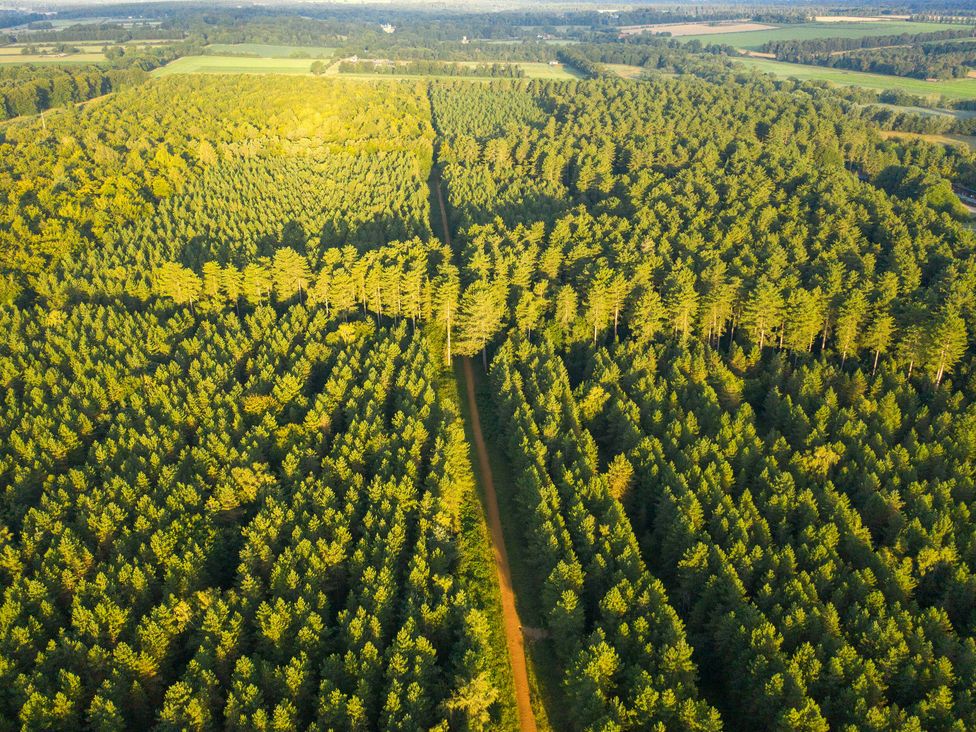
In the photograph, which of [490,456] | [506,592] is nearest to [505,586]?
[506,592]

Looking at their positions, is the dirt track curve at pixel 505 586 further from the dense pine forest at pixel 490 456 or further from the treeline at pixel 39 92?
the treeline at pixel 39 92

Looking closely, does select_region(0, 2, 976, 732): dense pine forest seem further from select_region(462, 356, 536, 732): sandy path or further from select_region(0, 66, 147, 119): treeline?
select_region(0, 66, 147, 119): treeline

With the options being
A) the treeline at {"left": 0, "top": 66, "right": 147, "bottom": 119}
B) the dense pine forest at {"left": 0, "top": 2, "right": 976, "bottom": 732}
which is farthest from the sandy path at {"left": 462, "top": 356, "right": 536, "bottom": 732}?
the treeline at {"left": 0, "top": 66, "right": 147, "bottom": 119}

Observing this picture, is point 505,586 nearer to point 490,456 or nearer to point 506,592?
point 506,592

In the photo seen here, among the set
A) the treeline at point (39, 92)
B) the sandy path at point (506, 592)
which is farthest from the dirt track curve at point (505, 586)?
the treeline at point (39, 92)

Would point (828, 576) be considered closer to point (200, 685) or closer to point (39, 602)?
point (200, 685)

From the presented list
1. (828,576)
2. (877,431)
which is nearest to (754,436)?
(877,431)
